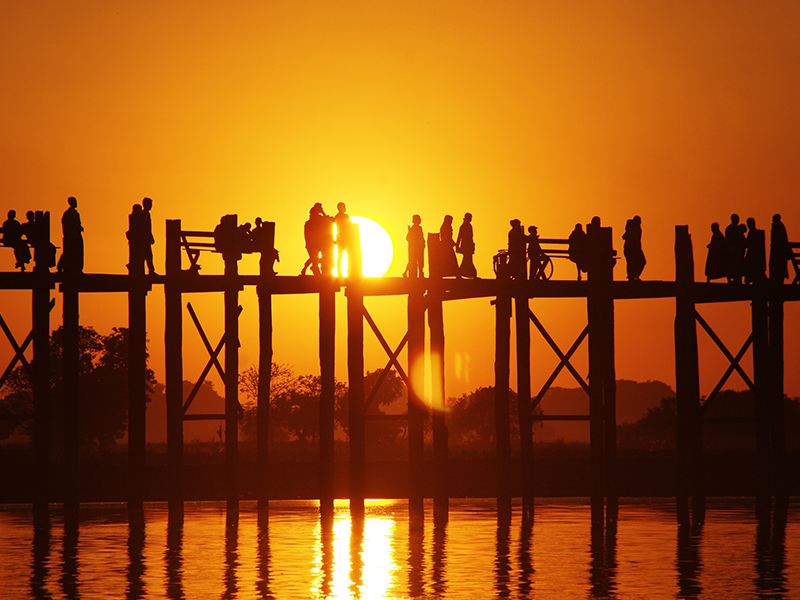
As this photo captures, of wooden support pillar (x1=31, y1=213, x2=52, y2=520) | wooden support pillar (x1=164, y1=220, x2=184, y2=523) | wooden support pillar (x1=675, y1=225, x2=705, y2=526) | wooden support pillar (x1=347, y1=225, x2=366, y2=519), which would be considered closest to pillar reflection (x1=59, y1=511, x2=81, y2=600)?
wooden support pillar (x1=31, y1=213, x2=52, y2=520)

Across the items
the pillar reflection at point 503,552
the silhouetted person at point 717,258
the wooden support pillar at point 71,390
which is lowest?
the pillar reflection at point 503,552

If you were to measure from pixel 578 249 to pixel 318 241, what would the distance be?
14.9 feet

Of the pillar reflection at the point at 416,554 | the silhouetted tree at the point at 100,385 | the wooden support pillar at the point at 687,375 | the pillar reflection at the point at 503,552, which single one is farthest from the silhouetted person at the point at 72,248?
the silhouetted tree at the point at 100,385

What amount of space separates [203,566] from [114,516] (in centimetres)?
961

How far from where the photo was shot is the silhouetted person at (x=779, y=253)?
22703mm

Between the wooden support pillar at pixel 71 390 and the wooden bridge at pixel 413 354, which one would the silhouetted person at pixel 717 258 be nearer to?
the wooden bridge at pixel 413 354

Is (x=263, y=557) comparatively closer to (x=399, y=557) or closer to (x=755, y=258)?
(x=399, y=557)

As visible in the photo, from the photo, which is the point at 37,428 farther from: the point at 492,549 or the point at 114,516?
the point at 492,549

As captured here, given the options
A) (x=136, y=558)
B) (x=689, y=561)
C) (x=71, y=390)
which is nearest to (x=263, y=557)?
(x=136, y=558)

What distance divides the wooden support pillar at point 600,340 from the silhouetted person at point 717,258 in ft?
5.69

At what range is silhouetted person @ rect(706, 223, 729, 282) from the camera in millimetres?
22469

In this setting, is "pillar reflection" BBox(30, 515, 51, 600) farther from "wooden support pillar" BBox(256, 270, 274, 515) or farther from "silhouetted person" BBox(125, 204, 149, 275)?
"silhouetted person" BBox(125, 204, 149, 275)

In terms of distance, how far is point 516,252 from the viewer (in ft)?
74.0

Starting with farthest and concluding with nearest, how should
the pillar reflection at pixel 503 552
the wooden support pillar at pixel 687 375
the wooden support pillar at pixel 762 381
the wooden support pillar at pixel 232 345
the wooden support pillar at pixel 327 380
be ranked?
the wooden support pillar at pixel 762 381 → the wooden support pillar at pixel 687 375 → the wooden support pillar at pixel 327 380 → the wooden support pillar at pixel 232 345 → the pillar reflection at pixel 503 552
